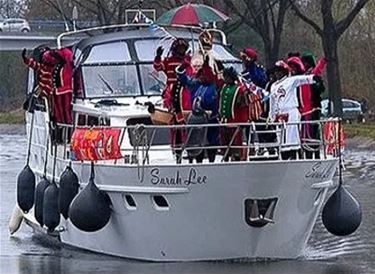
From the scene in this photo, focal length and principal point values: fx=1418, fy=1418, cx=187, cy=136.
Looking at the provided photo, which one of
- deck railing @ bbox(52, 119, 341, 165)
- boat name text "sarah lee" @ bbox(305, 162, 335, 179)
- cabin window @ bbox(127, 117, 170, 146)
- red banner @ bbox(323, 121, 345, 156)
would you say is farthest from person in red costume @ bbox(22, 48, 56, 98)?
boat name text "sarah lee" @ bbox(305, 162, 335, 179)

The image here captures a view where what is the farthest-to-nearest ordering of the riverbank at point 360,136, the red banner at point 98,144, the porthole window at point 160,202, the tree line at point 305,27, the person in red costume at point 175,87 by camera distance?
1. the tree line at point 305,27
2. the riverbank at point 360,136
3. the person in red costume at point 175,87
4. the red banner at point 98,144
5. the porthole window at point 160,202

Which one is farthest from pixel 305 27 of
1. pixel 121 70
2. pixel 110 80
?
pixel 110 80

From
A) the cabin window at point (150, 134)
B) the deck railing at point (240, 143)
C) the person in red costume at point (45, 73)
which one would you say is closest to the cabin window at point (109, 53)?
the person in red costume at point (45, 73)

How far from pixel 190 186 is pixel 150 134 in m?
1.17

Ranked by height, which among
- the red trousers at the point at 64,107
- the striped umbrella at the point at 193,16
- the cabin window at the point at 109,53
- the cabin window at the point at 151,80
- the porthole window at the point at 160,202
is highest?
the striped umbrella at the point at 193,16

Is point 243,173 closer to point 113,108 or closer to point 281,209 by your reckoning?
point 281,209

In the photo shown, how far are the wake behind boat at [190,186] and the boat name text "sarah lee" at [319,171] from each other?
21 millimetres

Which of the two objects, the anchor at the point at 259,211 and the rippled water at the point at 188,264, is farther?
the rippled water at the point at 188,264

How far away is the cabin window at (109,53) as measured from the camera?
2248 centimetres

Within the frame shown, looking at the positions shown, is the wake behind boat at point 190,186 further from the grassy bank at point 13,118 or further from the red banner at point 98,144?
the grassy bank at point 13,118

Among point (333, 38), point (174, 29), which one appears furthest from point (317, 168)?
point (333, 38)

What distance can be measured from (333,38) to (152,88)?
3007 centimetres

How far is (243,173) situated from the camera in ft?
59.9

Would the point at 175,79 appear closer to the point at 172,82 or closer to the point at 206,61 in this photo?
the point at 172,82
